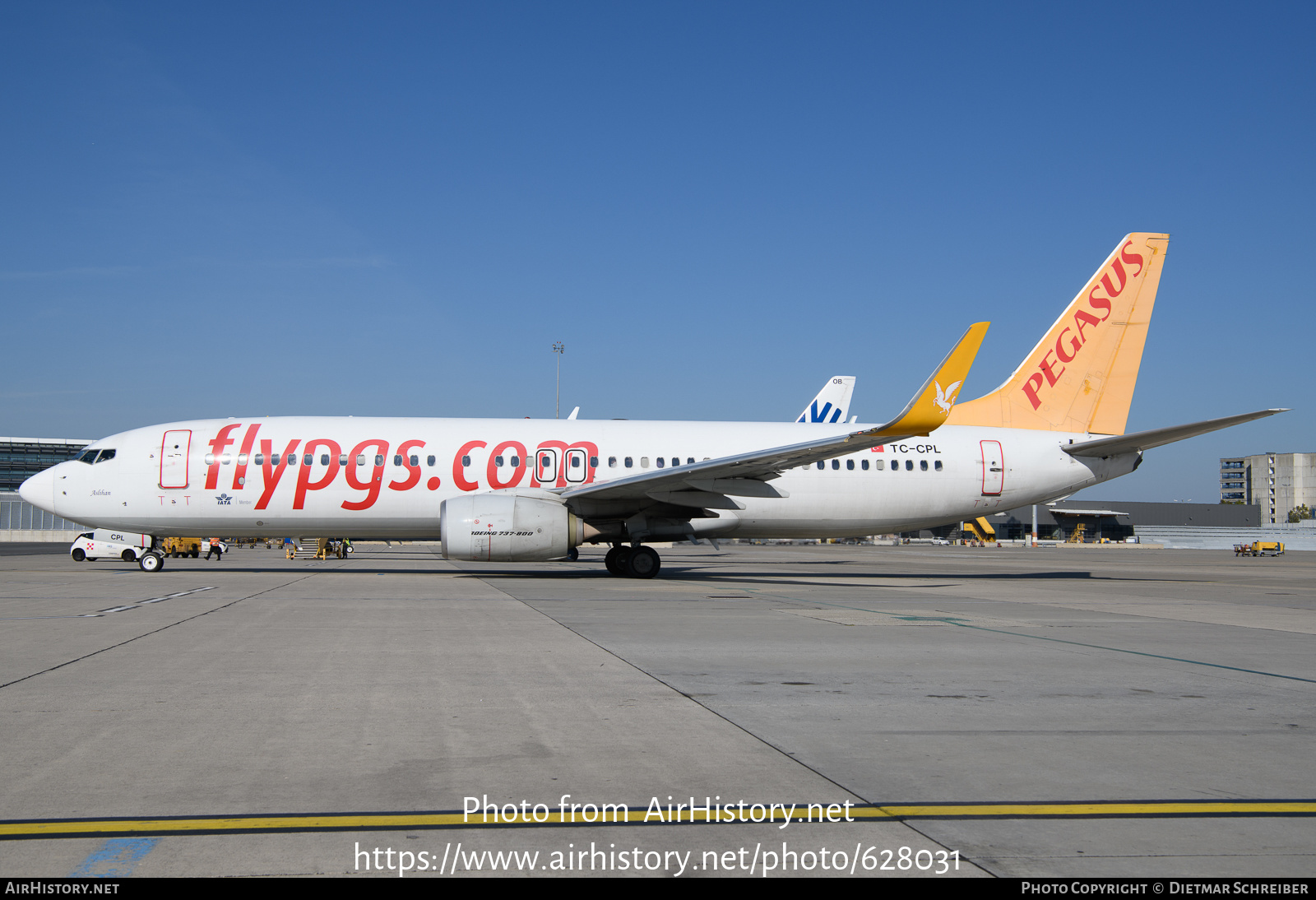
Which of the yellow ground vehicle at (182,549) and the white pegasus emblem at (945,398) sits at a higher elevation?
the white pegasus emblem at (945,398)

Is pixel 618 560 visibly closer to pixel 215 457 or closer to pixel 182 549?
pixel 215 457

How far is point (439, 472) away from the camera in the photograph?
20703 mm

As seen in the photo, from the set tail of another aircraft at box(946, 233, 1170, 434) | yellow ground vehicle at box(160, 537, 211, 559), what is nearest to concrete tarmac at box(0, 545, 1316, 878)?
tail of another aircraft at box(946, 233, 1170, 434)

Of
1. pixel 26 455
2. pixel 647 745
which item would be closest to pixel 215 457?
pixel 647 745

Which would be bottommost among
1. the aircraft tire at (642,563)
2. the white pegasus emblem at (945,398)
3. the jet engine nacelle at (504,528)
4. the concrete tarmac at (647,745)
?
the concrete tarmac at (647,745)

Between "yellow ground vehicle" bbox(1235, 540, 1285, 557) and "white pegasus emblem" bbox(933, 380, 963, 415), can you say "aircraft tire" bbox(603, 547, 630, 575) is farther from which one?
"yellow ground vehicle" bbox(1235, 540, 1285, 557)

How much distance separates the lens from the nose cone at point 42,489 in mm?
20531

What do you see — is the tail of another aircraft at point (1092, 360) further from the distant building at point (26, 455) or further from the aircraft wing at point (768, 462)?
the distant building at point (26, 455)

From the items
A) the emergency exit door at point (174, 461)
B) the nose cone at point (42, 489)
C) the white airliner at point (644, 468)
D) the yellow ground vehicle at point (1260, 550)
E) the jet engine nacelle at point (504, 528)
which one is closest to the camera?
the jet engine nacelle at point (504, 528)

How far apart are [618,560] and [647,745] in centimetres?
1635

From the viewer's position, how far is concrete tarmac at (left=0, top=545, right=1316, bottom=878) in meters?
3.48

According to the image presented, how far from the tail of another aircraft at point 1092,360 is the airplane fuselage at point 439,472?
1007 millimetres

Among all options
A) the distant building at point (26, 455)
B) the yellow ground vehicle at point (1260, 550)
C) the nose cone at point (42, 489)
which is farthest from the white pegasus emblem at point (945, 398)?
the distant building at point (26, 455)

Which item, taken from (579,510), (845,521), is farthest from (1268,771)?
(845,521)
